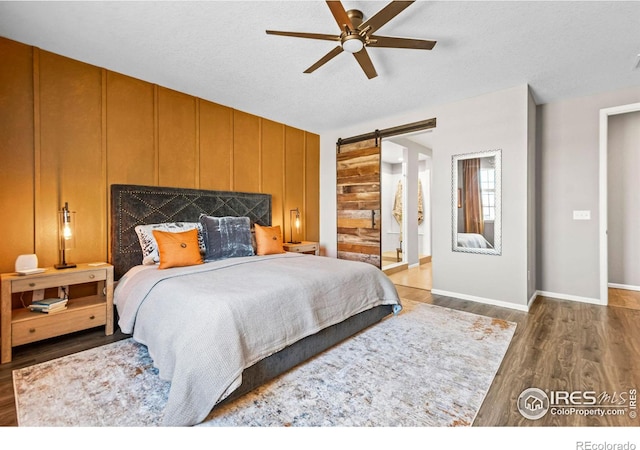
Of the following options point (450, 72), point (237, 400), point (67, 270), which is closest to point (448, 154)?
point (450, 72)

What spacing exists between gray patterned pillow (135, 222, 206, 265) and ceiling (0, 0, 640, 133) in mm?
1664

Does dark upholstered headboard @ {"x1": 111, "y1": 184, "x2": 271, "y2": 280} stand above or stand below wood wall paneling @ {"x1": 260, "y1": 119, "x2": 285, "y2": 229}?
below

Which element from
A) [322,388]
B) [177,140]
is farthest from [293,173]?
[322,388]

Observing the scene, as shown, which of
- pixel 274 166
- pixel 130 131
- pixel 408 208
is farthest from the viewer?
pixel 408 208

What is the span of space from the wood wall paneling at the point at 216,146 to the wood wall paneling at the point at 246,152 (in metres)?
0.09

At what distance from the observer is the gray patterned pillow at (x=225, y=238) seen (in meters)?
3.41

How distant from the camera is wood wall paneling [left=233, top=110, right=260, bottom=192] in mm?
4332

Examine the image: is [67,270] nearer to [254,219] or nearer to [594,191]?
[254,219]

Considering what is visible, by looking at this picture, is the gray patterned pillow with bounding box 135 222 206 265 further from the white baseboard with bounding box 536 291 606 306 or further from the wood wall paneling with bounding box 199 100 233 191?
the white baseboard with bounding box 536 291 606 306

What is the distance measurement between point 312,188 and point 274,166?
99cm

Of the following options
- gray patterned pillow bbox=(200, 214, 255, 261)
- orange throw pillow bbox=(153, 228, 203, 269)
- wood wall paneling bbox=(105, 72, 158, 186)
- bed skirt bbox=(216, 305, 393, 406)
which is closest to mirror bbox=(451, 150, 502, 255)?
bed skirt bbox=(216, 305, 393, 406)

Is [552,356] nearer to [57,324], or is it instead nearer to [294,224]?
[294,224]

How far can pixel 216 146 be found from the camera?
13.4 feet

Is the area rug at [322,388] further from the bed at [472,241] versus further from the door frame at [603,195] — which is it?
the door frame at [603,195]
